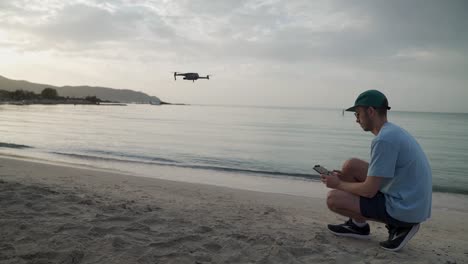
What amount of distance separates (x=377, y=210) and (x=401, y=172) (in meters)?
0.56

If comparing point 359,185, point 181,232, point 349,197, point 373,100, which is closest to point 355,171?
point 349,197

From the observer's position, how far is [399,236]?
12.4 ft

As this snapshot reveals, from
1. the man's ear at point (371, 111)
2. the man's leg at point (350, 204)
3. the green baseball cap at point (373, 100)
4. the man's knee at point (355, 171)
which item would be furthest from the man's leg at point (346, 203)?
the green baseball cap at point (373, 100)

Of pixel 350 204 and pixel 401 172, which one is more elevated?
pixel 401 172

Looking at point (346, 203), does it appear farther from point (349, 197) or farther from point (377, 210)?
point (377, 210)

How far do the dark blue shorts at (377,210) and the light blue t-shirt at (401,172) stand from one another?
0.23 ft

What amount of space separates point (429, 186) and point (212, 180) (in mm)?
6735

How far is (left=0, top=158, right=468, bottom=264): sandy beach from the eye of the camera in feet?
10.9

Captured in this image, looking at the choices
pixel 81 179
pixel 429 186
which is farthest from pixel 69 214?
pixel 429 186

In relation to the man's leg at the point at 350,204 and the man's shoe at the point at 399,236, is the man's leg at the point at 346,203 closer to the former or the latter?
the man's leg at the point at 350,204

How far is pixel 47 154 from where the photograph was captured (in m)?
12.8

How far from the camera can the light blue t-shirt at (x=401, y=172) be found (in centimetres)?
333

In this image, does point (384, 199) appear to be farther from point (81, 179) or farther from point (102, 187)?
point (81, 179)

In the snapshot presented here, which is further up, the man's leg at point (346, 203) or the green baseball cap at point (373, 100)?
the green baseball cap at point (373, 100)
